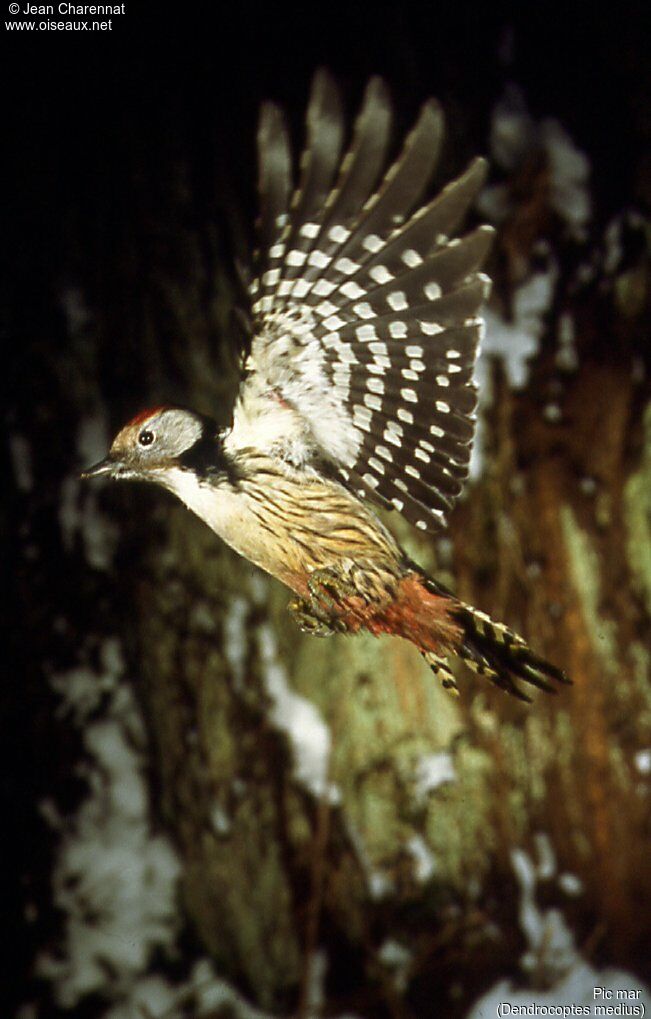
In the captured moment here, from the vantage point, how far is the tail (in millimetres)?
669

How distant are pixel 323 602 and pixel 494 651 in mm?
150

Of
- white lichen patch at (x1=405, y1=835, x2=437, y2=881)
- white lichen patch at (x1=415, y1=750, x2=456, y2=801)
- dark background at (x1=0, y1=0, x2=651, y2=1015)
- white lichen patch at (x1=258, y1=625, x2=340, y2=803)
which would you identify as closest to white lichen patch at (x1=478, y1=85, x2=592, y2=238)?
dark background at (x1=0, y1=0, x2=651, y2=1015)

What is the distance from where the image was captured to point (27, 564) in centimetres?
159

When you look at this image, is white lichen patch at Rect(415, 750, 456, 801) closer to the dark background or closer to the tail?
the dark background

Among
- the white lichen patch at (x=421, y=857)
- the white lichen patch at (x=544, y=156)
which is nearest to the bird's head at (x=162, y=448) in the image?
the white lichen patch at (x=544, y=156)

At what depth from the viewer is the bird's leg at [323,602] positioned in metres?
0.71

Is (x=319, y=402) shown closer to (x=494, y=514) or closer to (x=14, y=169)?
(x=494, y=514)

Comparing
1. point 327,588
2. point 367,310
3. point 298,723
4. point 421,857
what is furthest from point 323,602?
point 421,857

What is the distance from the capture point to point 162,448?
0.69 meters

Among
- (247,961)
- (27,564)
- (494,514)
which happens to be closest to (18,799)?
(27,564)

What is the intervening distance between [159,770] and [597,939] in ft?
3.33

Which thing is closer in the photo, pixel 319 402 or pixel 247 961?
pixel 319 402

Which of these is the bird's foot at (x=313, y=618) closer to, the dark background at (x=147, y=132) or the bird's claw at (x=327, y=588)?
the bird's claw at (x=327, y=588)

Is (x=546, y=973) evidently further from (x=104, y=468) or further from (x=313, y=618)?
(x=104, y=468)
